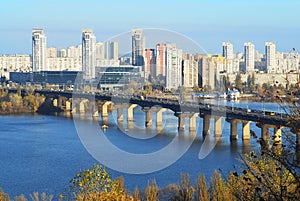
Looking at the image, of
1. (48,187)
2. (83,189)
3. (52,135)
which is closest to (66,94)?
(52,135)

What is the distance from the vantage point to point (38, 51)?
125ft

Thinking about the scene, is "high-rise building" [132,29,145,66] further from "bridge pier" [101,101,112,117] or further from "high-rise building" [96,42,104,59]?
"bridge pier" [101,101,112,117]

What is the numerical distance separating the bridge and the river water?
0.25 metres

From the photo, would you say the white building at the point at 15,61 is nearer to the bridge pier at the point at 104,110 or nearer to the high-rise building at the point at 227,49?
the high-rise building at the point at 227,49

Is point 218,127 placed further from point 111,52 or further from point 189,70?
point 111,52

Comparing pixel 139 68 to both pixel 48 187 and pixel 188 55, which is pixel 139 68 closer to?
pixel 188 55

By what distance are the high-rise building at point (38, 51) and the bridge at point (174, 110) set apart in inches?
656

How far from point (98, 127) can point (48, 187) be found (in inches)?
270

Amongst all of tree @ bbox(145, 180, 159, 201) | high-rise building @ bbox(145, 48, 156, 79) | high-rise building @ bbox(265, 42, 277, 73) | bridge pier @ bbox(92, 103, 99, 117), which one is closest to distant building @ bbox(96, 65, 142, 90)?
high-rise building @ bbox(145, 48, 156, 79)

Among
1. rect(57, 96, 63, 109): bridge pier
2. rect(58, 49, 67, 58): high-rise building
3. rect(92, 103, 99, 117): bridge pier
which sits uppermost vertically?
rect(58, 49, 67, 58): high-rise building

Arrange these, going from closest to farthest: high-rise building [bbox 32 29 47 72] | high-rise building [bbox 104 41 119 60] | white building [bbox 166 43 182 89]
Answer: white building [bbox 166 43 182 89], high-rise building [bbox 104 41 119 60], high-rise building [bbox 32 29 47 72]

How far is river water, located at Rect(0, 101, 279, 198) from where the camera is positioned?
22.4 ft

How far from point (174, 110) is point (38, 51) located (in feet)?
83.4

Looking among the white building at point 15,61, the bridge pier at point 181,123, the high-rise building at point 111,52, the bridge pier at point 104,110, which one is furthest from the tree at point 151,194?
the white building at point 15,61
